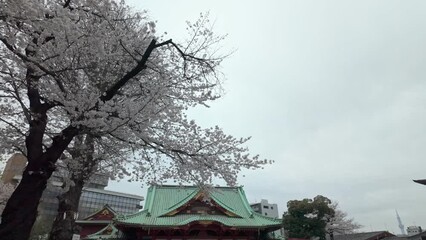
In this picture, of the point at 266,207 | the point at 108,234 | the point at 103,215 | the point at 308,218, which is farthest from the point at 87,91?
the point at 266,207

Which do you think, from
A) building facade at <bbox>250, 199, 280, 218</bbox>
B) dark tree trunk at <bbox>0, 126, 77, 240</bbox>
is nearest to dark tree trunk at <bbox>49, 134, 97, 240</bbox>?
dark tree trunk at <bbox>0, 126, 77, 240</bbox>

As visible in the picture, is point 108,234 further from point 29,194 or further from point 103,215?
point 29,194

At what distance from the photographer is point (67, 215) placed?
9.67m

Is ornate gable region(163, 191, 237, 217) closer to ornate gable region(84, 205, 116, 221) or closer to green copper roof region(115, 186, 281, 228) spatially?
green copper roof region(115, 186, 281, 228)

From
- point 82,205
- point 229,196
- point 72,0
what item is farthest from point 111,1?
point 82,205

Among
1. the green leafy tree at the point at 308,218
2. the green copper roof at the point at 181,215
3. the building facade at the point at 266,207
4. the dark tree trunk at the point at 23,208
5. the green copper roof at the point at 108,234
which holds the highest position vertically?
the building facade at the point at 266,207

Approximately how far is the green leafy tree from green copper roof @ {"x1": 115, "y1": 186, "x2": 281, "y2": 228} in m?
18.2

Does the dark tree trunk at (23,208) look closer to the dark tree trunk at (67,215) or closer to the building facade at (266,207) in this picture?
the dark tree trunk at (67,215)

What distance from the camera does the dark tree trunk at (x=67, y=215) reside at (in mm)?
9500

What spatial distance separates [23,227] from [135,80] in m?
4.14

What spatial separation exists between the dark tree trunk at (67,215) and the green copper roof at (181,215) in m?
5.80

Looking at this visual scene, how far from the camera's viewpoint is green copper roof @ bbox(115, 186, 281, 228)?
16328 mm

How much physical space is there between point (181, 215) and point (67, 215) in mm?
8858

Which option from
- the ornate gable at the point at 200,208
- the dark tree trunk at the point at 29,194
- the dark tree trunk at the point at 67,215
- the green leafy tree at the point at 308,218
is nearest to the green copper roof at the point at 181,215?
the ornate gable at the point at 200,208
